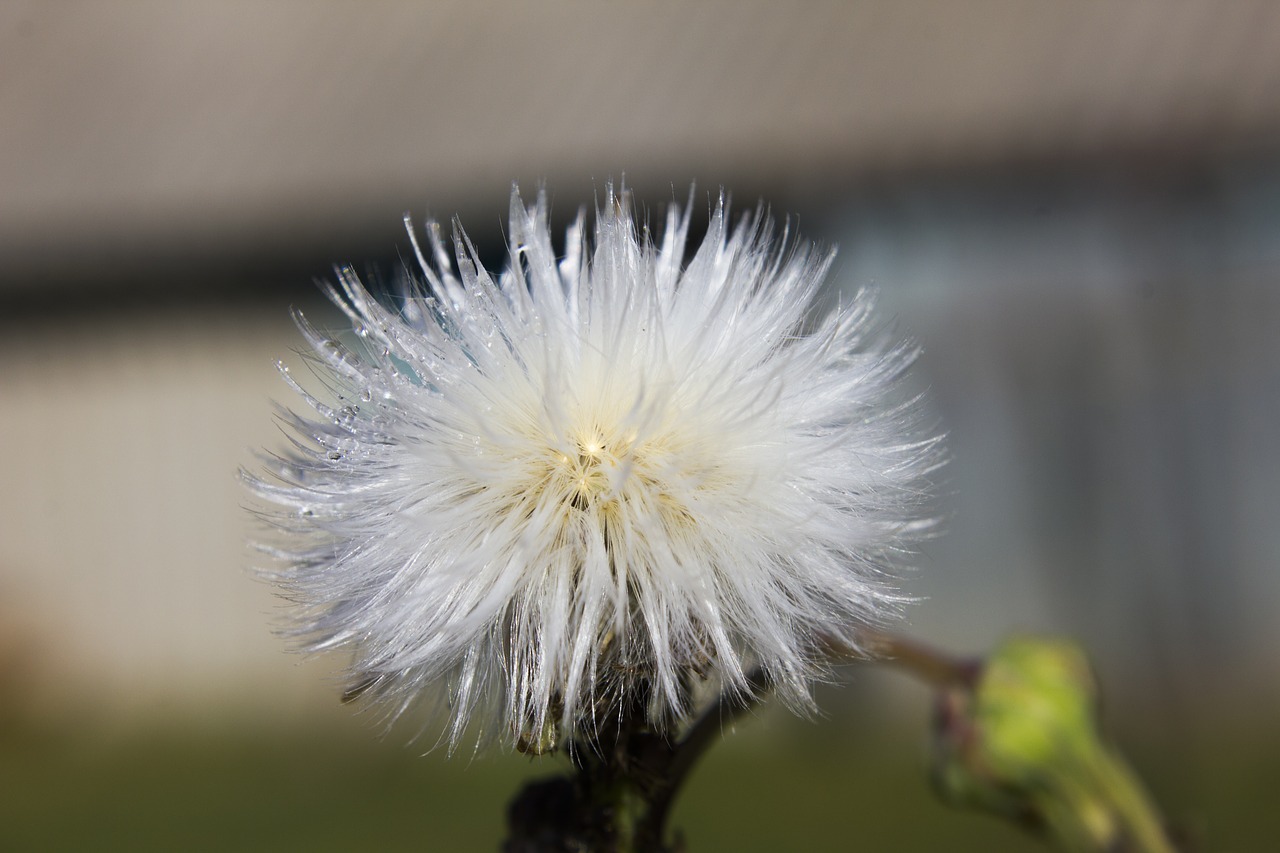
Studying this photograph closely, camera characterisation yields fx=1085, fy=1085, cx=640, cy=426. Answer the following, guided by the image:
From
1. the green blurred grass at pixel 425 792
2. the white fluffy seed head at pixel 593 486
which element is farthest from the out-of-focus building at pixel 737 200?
Result: the white fluffy seed head at pixel 593 486

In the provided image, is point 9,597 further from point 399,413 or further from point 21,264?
point 399,413

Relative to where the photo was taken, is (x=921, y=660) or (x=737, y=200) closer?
(x=921, y=660)

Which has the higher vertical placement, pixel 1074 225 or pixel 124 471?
pixel 1074 225

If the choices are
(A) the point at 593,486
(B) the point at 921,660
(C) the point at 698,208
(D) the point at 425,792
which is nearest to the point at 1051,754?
(B) the point at 921,660

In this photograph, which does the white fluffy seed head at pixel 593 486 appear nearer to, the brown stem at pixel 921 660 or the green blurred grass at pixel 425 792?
the brown stem at pixel 921 660

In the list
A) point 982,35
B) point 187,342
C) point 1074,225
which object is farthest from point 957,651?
point 187,342

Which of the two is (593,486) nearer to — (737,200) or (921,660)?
(921,660)
